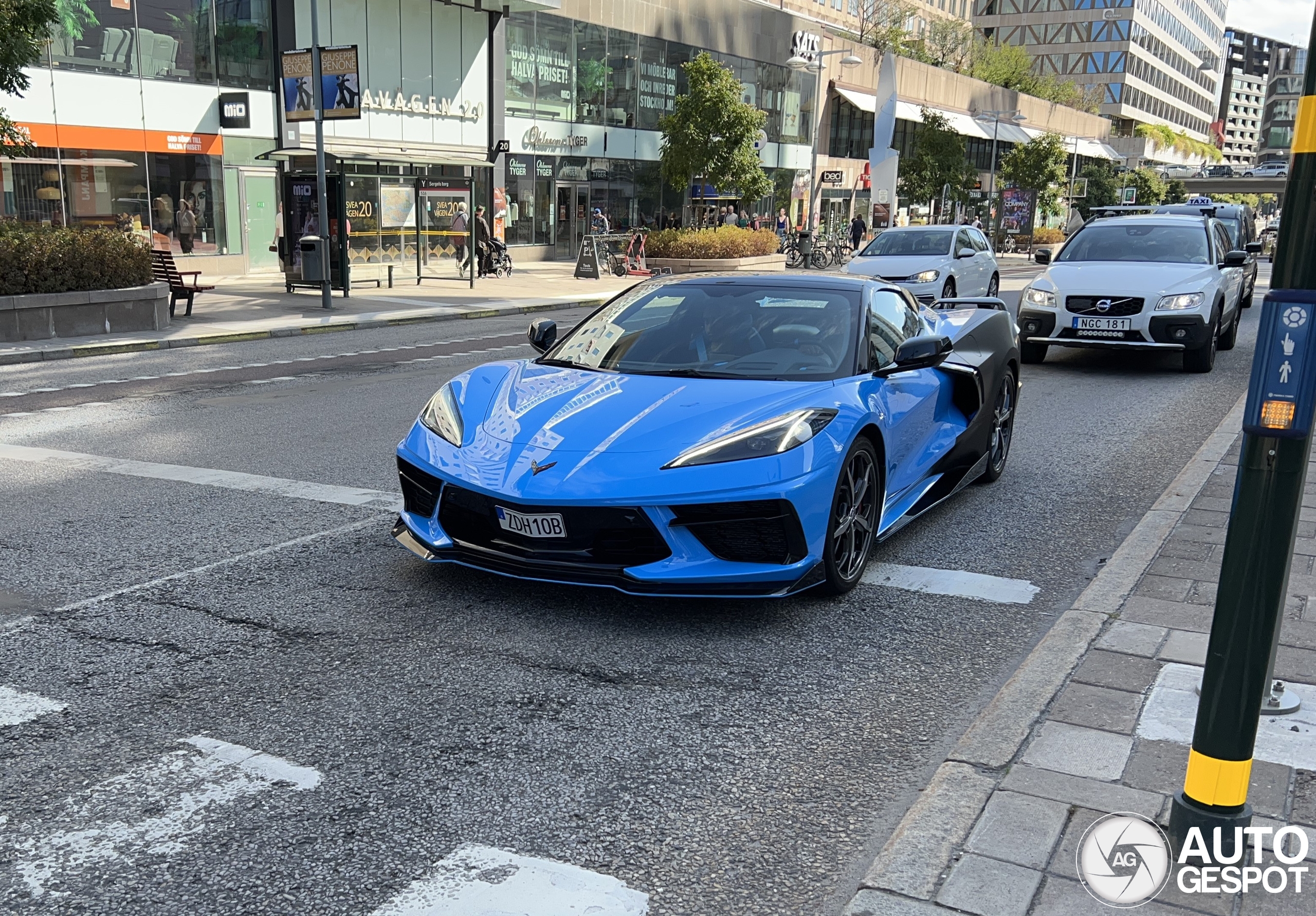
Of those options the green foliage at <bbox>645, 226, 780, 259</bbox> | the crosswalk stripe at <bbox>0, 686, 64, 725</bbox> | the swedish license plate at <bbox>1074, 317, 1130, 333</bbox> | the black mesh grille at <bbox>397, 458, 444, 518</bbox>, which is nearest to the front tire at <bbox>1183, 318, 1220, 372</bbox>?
the swedish license plate at <bbox>1074, 317, 1130, 333</bbox>

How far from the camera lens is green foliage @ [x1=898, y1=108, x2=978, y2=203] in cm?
5578

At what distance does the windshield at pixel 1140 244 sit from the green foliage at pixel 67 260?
41.7 ft

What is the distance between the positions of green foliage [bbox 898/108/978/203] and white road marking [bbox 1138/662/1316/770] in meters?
54.3

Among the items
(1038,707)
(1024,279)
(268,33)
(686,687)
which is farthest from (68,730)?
(1024,279)

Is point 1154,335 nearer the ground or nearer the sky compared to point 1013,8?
nearer the ground

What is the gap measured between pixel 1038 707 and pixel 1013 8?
130 meters

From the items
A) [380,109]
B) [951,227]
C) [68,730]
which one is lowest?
[68,730]

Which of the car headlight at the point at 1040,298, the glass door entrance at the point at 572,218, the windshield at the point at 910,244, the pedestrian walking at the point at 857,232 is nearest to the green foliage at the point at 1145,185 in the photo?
the pedestrian walking at the point at 857,232

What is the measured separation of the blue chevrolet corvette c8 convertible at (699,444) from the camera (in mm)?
4547

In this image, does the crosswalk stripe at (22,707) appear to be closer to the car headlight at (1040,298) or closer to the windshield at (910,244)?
the car headlight at (1040,298)

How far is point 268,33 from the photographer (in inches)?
1085

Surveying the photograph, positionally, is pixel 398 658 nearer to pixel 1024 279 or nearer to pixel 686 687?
pixel 686 687

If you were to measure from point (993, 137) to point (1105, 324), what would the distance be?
195 feet

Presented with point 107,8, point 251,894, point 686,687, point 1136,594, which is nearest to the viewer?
point 251,894
